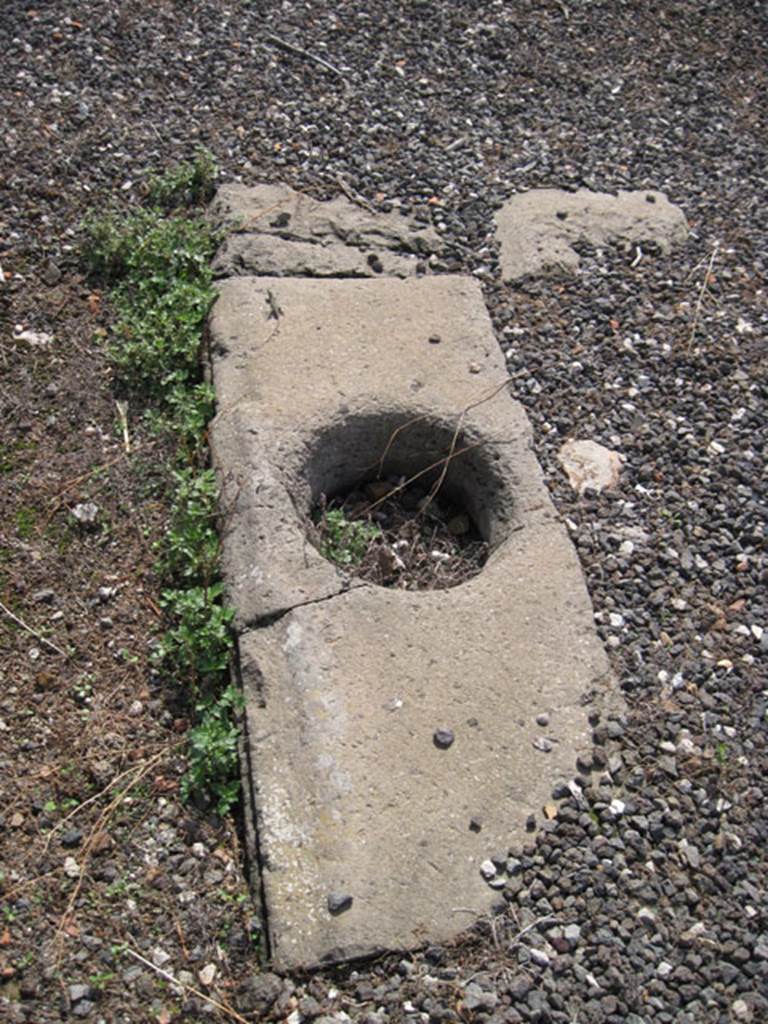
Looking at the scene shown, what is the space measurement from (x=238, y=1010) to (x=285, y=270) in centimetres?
277

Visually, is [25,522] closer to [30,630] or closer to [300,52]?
[30,630]

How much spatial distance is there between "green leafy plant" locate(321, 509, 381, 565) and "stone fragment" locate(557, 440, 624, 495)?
757mm

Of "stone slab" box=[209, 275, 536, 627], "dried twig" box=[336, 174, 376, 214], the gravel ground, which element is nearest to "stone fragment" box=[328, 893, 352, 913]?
the gravel ground

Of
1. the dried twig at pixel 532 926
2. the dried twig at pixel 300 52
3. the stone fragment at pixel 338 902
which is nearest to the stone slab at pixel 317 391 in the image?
the stone fragment at pixel 338 902

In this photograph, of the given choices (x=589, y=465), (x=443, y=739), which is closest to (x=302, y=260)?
(x=589, y=465)

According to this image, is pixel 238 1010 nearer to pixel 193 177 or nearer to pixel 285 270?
pixel 285 270

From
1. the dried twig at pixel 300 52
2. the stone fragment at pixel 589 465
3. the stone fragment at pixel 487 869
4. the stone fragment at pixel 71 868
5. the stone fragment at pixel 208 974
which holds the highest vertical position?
the dried twig at pixel 300 52

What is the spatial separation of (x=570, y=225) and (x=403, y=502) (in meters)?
1.72

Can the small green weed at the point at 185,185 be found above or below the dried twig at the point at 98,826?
above

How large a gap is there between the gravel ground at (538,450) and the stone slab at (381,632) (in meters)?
0.12

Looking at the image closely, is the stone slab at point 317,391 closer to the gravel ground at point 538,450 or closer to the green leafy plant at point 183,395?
the green leafy plant at point 183,395

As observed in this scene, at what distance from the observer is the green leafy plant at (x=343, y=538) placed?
139 inches

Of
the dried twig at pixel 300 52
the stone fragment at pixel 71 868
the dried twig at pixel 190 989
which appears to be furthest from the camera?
the dried twig at pixel 300 52

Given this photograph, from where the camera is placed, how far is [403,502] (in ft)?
12.6
